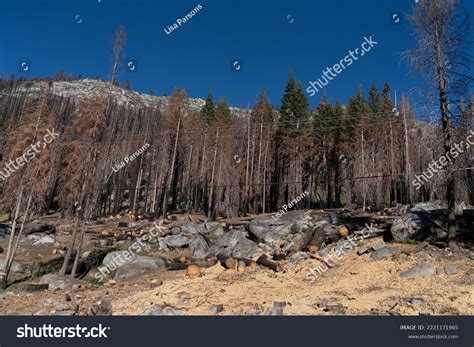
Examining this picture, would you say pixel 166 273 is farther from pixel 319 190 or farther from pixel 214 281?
pixel 319 190

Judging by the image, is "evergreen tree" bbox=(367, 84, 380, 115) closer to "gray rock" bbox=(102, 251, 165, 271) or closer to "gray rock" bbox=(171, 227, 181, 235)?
"gray rock" bbox=(171, 227, 181, 235)

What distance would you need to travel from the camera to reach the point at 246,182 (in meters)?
40.1

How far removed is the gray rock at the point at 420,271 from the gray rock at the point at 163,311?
311 inches

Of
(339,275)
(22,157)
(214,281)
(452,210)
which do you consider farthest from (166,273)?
(452,210)

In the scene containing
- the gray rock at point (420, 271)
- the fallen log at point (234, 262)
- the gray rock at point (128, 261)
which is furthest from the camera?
the gray rock at point (128, 261)

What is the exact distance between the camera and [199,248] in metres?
20.3

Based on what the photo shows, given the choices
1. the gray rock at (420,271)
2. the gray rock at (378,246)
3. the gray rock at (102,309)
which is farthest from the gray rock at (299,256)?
the gray rock at (102,309)

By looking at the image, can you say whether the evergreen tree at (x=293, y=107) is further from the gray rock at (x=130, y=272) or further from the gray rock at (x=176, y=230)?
the gray rock at (x=130, y=272)

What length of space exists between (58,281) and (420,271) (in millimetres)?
14623

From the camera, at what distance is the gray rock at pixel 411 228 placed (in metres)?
15.6

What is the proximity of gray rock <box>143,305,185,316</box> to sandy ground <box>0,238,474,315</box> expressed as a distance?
11.8 inches

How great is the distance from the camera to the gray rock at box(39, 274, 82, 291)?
14.5 meters

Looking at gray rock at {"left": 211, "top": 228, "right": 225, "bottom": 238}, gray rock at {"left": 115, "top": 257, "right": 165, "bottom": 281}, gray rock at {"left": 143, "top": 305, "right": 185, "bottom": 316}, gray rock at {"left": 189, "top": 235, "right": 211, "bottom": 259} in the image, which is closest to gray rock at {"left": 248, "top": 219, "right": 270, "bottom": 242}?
gray rock at {"left": 189, "top": 235, "right": 211, "bottom": 259}
